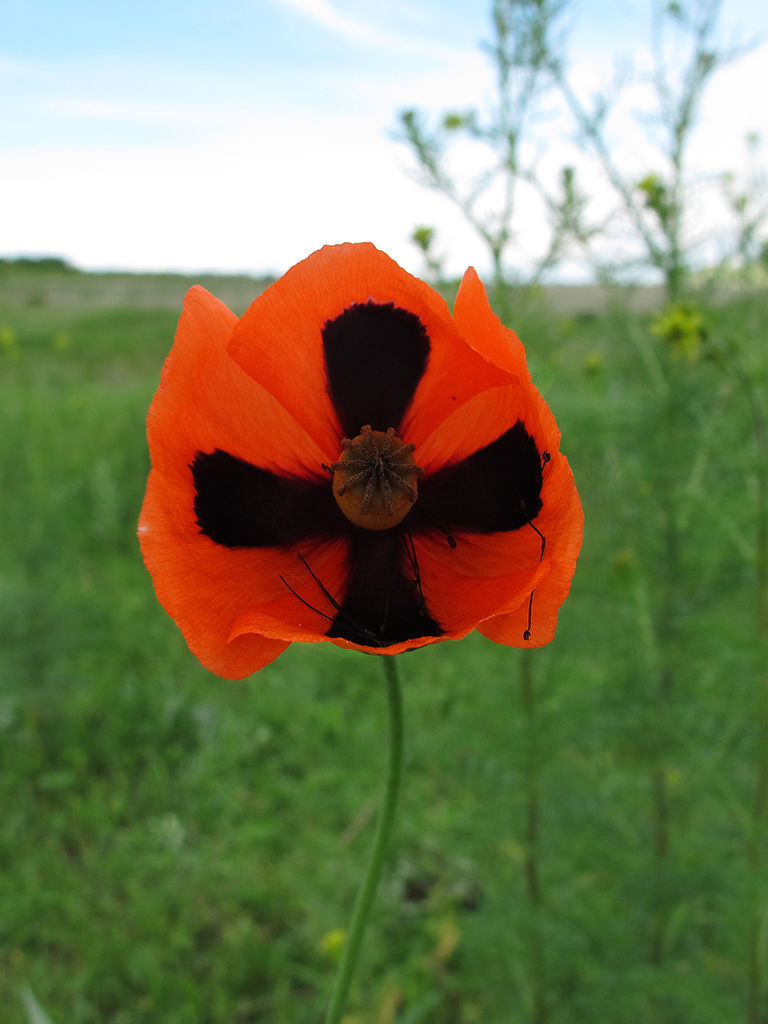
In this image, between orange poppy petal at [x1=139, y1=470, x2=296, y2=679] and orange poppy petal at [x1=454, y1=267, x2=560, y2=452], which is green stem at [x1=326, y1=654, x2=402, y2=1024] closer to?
orange poppy petal at [x1=139, y1=470, x2=296, y2=679]

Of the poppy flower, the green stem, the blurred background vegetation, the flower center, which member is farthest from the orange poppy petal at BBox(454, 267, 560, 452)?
the blurred background vegetation

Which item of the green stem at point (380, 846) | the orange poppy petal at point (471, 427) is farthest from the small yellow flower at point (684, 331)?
the green stem at point (380, 846)

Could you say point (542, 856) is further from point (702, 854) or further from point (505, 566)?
point (505, 566)

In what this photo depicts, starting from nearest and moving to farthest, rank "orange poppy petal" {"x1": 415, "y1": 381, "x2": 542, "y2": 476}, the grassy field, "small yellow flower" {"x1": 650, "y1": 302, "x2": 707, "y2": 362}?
"orange poppy petal" {"x1": 415, "y1": 381, "x2": 542, "y2": 476}
"small yellow flower" {"x1": 650, "y1": 302, "x2": 707, "y2": 362}
the grassy field

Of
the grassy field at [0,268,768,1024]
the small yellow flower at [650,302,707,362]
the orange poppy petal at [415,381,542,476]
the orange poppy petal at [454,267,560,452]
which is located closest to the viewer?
the orange poppy petal at [454,267,560,452]

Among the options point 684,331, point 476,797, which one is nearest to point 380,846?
point 684,331

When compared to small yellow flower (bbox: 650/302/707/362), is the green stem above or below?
below
